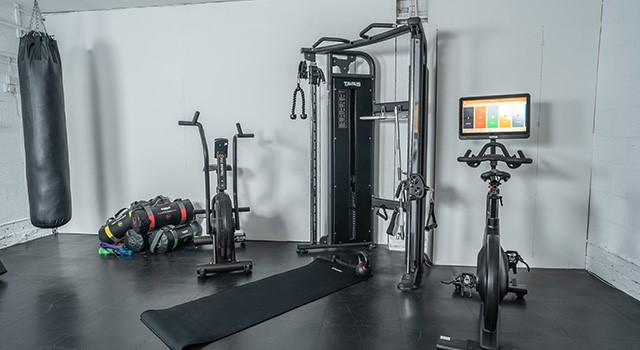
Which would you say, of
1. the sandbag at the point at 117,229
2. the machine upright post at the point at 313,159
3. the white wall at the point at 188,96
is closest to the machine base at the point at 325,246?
the machine upright post at the point at 313,159

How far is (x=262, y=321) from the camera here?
95.1 inches

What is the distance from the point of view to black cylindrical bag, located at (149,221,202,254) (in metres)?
3.93

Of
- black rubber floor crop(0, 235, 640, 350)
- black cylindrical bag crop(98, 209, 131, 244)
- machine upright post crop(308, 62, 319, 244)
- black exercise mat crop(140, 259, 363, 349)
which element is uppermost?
machine upright post crop(308, 62, 319, 244)

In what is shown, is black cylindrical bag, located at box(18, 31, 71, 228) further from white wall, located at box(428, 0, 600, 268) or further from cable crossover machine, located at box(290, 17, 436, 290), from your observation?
white wall, located at box(428, 0, 600, 268)

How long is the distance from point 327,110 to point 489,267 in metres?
2.59

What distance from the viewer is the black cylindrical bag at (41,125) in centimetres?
366

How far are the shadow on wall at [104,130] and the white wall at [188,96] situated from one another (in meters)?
0.01

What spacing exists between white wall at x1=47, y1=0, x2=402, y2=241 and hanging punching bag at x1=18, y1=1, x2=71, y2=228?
91 centimetres

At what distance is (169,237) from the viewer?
397cm

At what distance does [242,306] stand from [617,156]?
10.9 ft

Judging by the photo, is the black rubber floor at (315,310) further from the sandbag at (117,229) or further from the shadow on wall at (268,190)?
the shadow on wall at (268,190)

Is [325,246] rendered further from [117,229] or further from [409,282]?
[117,229]

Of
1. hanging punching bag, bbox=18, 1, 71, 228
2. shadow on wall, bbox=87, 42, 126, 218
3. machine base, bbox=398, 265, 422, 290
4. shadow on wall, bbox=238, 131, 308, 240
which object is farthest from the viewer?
shadow on wall, bbox=87, 42, 126, 218

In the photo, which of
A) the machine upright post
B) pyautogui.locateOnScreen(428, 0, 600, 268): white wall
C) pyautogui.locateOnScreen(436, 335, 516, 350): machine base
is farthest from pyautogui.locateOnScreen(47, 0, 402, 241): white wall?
pyautogui.locateOnScreen(436, 335, 516, 350): machine base
